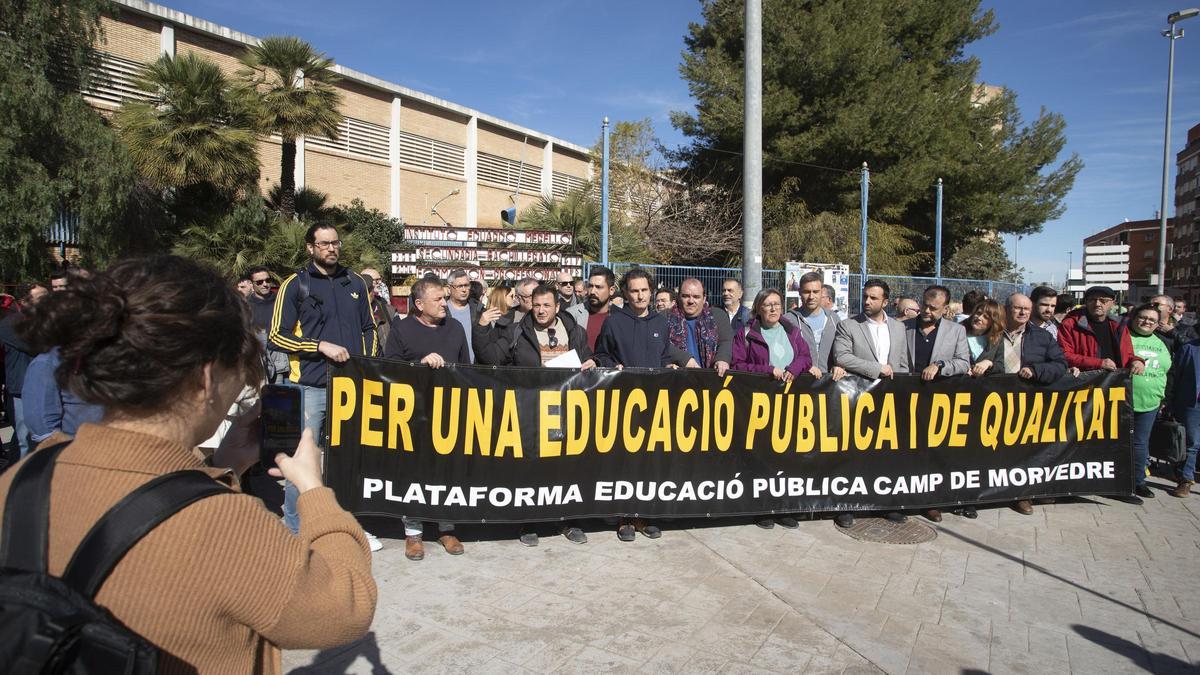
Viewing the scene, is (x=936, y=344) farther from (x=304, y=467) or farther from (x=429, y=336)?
(x=304, y=467)

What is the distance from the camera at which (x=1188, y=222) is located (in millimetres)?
81750

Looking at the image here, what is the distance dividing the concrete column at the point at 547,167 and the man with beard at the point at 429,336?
1355 inches

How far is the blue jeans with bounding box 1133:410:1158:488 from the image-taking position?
6426 millimetres

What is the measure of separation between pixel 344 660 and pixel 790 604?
237 cm

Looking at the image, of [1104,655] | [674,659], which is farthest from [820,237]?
[674,659]

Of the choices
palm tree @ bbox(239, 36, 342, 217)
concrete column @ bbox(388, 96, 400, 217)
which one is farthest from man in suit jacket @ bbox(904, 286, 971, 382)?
concrete column @ bbox(388, 96, 400, 217)

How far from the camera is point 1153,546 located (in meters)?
5.15

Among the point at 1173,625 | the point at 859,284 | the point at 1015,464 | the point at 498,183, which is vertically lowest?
the point at 1173,625

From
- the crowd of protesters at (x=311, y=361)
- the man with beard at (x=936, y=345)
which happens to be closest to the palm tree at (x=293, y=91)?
the crowd of protesters at (x=311, y=361)

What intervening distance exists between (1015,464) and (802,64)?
1921cm

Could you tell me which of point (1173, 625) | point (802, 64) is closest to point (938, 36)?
point (802, 64)

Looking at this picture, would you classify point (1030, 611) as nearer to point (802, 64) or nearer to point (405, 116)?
point (802, 64)

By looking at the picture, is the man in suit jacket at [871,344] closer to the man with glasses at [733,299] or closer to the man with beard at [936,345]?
the man with beard at [936,345]

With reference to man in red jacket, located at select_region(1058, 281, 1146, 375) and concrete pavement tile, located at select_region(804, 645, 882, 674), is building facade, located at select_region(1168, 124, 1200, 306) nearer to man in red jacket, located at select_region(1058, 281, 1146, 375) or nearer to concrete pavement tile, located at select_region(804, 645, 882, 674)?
man in red jacket, located at select_region(1058, 281, 1146, 375)
